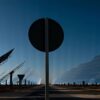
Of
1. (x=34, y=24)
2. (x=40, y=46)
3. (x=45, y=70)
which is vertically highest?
(x=34, y=24)

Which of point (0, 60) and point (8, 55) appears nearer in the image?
point (0, 60)

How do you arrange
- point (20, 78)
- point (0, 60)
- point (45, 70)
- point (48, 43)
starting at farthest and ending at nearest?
point (20, 78), point (0, 60), point (48, 43), point (45, 70)

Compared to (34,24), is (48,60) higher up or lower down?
lower down

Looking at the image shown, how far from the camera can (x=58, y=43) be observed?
10.8m

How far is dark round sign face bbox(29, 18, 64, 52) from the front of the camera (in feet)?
35.0

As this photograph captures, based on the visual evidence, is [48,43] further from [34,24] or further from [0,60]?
[0,60]

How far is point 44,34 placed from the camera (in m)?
10.7

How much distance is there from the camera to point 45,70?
32.7 ft

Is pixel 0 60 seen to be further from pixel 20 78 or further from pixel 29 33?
pixel 29 33

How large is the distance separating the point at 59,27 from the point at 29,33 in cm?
91

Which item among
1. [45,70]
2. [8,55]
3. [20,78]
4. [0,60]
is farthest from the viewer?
[20,78]

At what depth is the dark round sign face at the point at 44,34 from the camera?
10.7m

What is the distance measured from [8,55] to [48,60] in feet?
367

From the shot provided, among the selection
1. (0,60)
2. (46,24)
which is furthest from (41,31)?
(0,60)
